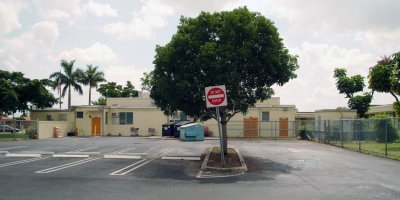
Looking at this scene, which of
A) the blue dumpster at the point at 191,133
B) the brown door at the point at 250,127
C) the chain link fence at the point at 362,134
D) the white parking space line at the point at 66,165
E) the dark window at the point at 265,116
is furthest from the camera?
the dark window at the point at 265,116

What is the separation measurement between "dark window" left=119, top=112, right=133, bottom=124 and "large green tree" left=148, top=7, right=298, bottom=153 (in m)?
26.3

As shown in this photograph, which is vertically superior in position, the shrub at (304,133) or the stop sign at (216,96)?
the stop sign at (216,96)

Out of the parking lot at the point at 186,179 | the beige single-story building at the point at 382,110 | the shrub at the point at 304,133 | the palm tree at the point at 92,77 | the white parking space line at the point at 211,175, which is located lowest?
the white parking space line at the point at 211,175

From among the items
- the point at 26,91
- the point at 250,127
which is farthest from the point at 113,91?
the point at 250,127

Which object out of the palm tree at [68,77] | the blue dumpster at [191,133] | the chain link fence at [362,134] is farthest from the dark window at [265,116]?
the palm tree at [68,77]

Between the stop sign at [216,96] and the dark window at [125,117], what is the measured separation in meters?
30.4

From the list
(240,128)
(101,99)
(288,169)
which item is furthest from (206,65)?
(101,99)

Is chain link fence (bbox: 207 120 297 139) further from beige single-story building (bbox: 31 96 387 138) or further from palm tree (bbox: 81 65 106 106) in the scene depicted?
palm tree (bbox: 81 65 106 106)

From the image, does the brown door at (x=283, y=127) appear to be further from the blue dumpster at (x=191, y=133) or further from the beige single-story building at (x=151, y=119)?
the blue dumpster at (x=191, y=133)

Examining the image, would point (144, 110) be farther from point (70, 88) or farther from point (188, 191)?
point (188, 191)

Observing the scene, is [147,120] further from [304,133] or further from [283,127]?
[304,133]

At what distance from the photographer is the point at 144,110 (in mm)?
45906

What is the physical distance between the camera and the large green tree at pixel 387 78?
93.7 feet

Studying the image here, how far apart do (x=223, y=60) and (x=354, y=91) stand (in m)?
34.5
